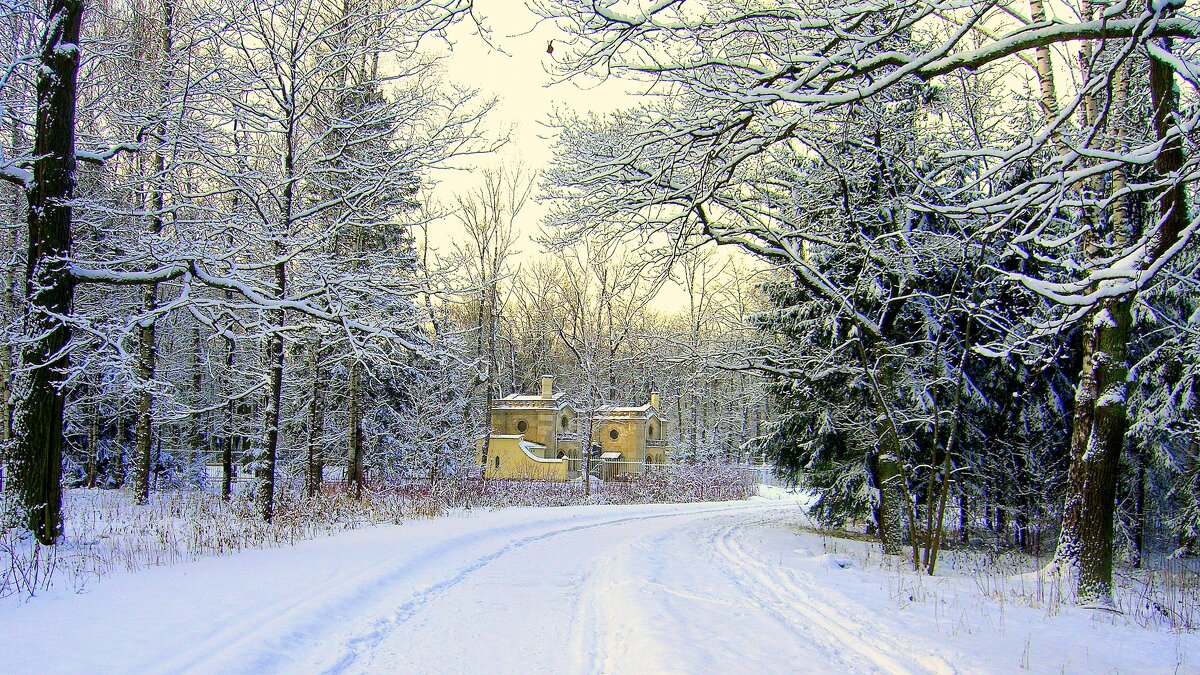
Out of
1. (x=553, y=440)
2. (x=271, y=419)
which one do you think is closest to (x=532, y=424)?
(x=553, y=440)

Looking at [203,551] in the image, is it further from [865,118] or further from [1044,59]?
[1044,59]

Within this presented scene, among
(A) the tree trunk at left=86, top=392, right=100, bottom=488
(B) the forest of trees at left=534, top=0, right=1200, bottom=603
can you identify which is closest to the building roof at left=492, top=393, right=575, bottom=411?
(A) the tree trunk at left=86, top=392, right=100, bottom=488

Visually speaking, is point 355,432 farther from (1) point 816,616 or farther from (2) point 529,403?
(2) point 529,403

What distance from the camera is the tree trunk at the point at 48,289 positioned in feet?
25.0

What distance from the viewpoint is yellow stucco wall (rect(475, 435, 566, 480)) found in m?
38.5

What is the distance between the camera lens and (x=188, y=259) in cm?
800

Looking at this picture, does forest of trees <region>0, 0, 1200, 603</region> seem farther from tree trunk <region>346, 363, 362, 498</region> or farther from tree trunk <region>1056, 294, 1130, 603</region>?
tree trunk <region>346, 363, 362, 498</region>

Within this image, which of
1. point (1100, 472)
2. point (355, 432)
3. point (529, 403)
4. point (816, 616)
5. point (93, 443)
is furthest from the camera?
point (529, 403)

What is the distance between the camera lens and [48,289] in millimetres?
7836

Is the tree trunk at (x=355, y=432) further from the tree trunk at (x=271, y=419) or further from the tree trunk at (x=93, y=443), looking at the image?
the tree trunk at (x=93, y=443)

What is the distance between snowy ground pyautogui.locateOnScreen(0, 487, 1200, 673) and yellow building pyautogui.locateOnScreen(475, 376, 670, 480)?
2875 cm

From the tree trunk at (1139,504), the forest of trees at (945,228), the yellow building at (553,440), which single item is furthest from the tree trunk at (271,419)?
the yellow building at (553,440)

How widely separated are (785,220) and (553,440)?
32.0 metres

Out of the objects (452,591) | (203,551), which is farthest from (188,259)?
(452,591)
